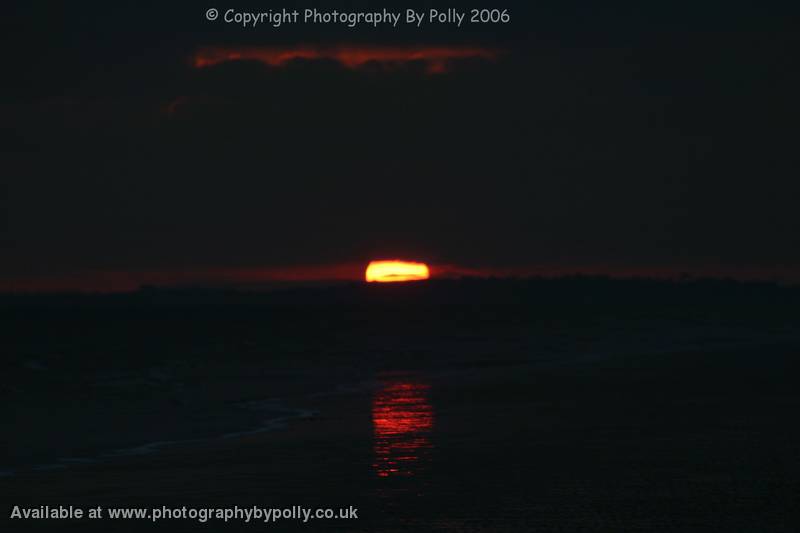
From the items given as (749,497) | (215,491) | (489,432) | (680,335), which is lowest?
(749,497)

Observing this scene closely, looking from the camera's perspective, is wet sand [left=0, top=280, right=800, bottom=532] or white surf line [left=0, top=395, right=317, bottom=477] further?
white surf line [left=0, top=395, right=317, bottom=477]

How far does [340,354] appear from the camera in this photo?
2084 inches

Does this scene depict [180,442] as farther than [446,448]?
Yes

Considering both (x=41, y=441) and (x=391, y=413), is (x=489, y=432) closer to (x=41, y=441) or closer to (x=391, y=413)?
(x=391, y=413)

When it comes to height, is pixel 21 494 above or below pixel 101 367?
below

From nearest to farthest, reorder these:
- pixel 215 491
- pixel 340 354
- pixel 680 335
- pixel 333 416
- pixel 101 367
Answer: pixel 215 491 → pixel 333 416 → pixel 101 367 → pixel 340 354 → pixel 680 335

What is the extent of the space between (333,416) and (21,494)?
11.2 meters

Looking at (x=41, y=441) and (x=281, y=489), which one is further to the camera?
(x=41, y=441)

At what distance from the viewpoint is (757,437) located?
73.4 ft

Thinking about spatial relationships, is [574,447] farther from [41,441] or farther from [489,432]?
[41,441]

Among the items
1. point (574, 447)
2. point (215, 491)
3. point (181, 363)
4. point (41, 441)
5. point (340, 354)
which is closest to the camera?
point (215, 491)

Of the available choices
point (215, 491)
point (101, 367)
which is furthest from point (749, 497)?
point (101, 367)

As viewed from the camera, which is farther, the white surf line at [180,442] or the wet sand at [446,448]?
the white surf line at [180,442]

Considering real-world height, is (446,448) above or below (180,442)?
below
